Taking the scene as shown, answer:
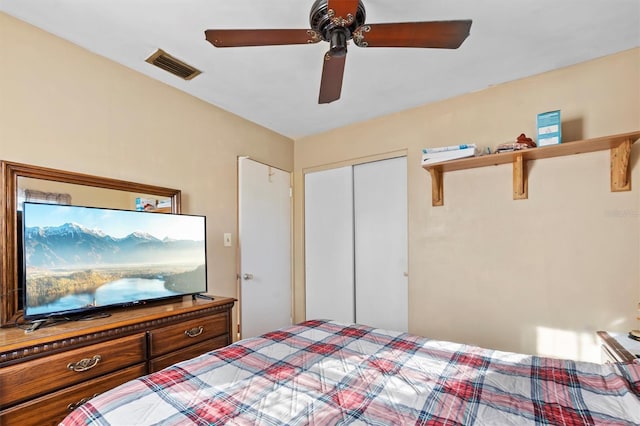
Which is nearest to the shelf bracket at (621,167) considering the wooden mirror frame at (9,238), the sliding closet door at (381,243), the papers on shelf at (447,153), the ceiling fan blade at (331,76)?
the papers on shelf at (447,153)

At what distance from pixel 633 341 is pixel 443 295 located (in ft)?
3.78

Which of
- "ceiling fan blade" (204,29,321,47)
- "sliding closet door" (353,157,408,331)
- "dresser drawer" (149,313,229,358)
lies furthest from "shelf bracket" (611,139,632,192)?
"dresser drawer" (149,313,229,358)

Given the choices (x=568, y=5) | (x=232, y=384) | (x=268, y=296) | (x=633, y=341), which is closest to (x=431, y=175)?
(x=568, y=5)

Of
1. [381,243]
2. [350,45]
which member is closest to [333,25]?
[350,45]

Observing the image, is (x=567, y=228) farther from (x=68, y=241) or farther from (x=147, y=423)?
(x=68, y=241)

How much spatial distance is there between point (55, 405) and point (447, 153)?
2744 millimetres

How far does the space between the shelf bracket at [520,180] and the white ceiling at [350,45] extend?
2.16ft

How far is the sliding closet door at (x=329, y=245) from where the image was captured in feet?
10.9

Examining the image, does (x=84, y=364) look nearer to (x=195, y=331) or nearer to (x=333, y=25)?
(x=195, y=331)

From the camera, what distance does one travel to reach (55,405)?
136 cm

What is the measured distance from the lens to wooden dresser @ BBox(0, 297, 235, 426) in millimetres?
1263

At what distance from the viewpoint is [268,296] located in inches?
128

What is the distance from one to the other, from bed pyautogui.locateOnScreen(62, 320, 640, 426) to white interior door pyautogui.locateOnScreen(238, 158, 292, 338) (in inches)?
63.9

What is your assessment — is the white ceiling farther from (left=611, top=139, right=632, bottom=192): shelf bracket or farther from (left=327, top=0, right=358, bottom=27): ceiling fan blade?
(left=611, top=139, right=632, bottom=192): shelf bracket
